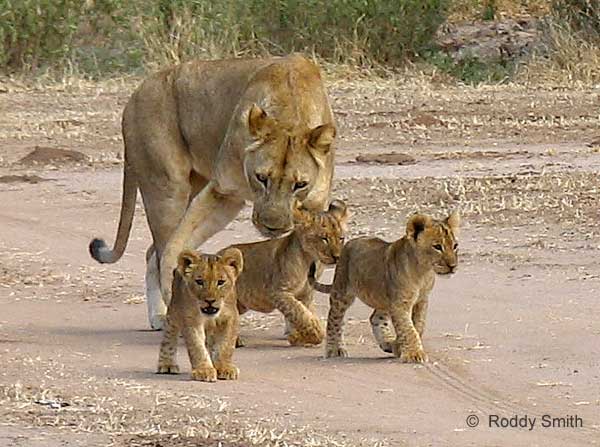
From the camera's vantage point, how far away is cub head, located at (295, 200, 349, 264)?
27.5 ft

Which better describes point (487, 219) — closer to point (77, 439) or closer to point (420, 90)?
point (77, 439)

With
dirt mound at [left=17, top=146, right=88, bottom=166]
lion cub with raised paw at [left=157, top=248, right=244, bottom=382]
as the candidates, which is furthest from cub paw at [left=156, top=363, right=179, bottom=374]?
dirt mound at [left=17, top=146, right=88, bottom=166]

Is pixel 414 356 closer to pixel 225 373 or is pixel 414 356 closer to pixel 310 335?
pixel 310 335

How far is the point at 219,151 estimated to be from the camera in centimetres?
912

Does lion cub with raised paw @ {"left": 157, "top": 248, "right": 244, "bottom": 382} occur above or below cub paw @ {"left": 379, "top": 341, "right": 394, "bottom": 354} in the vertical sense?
above

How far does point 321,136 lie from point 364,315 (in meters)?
1.34

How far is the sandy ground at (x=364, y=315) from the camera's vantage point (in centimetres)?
691

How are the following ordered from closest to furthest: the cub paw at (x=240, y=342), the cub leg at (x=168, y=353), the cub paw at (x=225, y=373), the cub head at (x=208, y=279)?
the cub head at (x=208, y=279), the cub paw at (x=225, y=373), the cub leg at (x=168, y=353), the cub paw at (x=240, y=342)

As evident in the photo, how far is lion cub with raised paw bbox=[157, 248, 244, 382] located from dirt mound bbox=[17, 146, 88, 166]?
7725 mm

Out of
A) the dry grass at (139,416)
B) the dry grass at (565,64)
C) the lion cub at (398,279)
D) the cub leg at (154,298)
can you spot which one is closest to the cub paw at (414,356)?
the lion cub at (398,279)

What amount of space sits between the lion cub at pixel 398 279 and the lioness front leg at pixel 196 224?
0.97 meters

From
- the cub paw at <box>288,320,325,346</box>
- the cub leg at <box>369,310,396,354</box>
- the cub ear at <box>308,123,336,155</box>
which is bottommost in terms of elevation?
the cub paw at <box>288,320,325,346</box>

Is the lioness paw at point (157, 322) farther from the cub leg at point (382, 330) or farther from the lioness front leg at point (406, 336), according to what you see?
the lioness front leg at point (406, 336)

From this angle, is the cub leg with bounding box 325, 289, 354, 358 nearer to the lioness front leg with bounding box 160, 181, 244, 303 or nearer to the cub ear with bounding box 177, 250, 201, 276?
the cub ear with bounding box 177, 250, 201, 276
